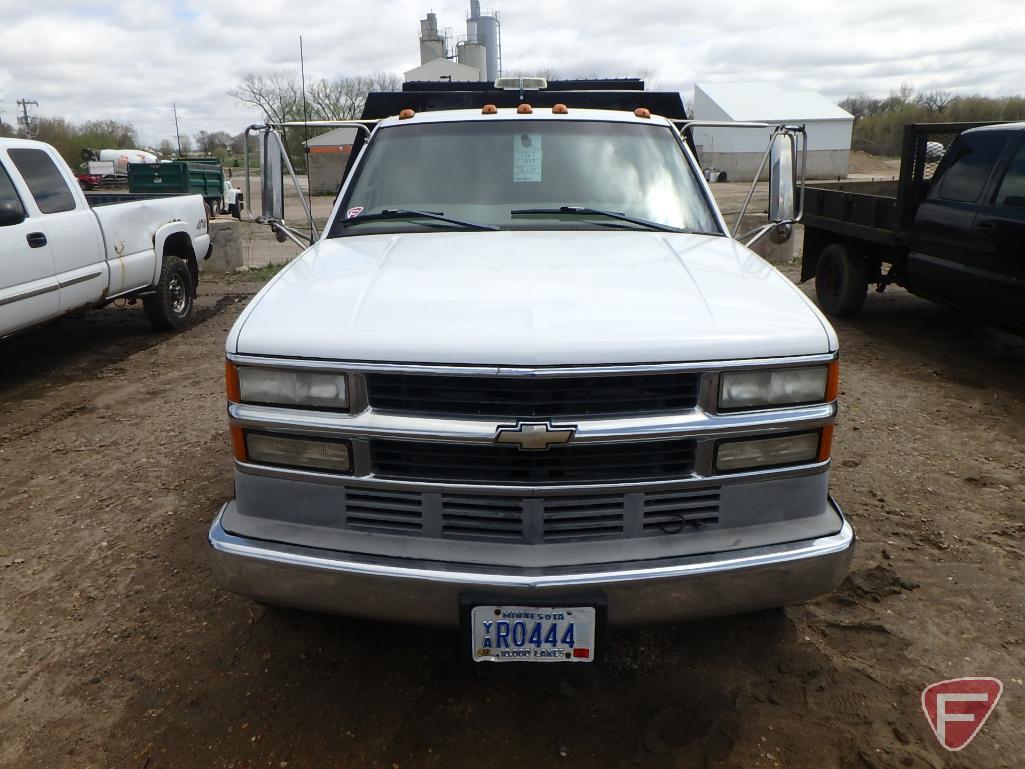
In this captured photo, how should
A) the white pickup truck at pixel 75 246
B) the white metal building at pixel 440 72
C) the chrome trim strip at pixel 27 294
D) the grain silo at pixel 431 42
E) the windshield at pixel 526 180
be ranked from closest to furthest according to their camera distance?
the windshield at pixel 526 180, the chrome trim strip at pixel 27 294, the white pickup truck at pixel 75 246, the white metal building at pixel 440 72, the grain silo at pixel 431 42

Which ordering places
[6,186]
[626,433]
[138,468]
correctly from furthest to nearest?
[6,186]
[138,468]
[626,433]

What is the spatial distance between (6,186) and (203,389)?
215cm

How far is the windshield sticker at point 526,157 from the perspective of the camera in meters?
3.65

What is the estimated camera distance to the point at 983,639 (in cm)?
300

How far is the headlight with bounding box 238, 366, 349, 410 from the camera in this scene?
2.33 m

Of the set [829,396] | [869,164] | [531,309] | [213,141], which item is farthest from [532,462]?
[213,141]

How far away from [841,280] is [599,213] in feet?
Answer: 19.0

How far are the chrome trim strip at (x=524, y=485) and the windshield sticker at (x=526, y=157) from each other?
182 cm

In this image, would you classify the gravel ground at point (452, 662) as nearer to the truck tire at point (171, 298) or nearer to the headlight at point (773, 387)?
the headlight at point (773, 387)

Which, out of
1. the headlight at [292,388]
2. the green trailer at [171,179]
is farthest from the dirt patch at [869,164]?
the headlight at [292,388]

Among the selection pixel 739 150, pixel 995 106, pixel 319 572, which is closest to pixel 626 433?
pixel 319 572

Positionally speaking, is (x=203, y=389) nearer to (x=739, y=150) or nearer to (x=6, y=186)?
(x=6, y=186)

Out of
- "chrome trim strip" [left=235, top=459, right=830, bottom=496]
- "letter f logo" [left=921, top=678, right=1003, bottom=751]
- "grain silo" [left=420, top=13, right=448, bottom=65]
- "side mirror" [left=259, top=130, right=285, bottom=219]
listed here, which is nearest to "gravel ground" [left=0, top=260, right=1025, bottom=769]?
"letter f logo" [left=921, top=678, right=1003, bottom=751]

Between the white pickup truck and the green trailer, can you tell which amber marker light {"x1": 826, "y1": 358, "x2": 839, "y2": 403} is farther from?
the green trailer
